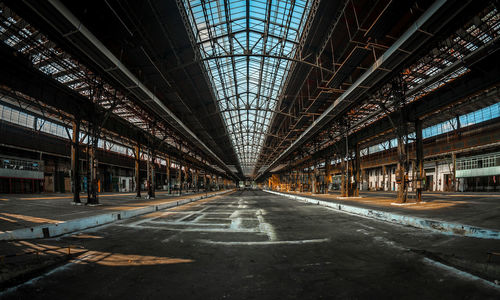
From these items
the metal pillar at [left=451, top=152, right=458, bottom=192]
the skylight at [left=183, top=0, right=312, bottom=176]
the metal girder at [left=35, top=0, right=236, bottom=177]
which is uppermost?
the skylight at [left=183, top=0, right=312, bottom=176]

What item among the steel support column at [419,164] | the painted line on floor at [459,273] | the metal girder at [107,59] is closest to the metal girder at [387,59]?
the steel support column at [419,164]

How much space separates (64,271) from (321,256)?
4.30 m

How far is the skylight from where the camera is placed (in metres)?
12.3

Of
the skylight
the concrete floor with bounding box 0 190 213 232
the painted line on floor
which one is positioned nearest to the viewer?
the painted line on floor

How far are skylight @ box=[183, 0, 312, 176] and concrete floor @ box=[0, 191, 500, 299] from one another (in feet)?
30.2

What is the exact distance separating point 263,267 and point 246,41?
14.6 meters

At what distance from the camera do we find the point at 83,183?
39438mm

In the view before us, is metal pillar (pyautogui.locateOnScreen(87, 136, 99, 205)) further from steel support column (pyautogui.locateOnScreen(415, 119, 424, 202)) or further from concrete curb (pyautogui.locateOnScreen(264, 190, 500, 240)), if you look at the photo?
steel support column (pyautogui.locateOnScreen(415, 119, 424, 202))

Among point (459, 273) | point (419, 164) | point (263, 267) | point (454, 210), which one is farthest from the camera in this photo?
point (419, 164)

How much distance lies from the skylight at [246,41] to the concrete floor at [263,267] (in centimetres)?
920

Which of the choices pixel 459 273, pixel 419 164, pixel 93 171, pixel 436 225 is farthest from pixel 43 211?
pixel 419 164

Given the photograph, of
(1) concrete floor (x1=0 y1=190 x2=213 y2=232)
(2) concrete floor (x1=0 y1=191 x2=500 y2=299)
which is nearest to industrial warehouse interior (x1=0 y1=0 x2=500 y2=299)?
(2) concrete floor (x1=0 y1=191 x2=500 y2=299)

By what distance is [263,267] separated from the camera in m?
3.84

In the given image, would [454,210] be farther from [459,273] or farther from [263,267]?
[263,267]
